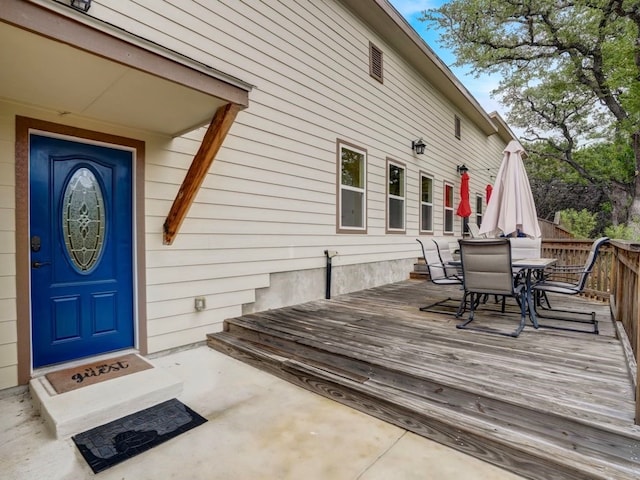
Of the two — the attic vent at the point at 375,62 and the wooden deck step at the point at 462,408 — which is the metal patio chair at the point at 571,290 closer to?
the wooden deck step at the point at 462,408

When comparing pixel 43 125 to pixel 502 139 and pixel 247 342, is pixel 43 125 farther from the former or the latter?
pixel 502 139

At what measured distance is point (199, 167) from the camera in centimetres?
314

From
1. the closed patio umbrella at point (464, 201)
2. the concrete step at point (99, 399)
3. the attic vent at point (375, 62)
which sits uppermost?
the attic vent at point (375, 62)

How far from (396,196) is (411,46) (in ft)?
10.1

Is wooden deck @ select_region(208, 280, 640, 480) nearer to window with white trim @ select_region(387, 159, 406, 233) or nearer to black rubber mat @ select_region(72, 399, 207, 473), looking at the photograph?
black rubber mat @ select_region(72, 399, 207, 473)

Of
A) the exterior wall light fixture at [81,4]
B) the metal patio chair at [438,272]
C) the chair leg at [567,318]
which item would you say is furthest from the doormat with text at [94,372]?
the chair leg at [567,318]

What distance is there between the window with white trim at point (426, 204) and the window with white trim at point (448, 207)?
36.0 inches

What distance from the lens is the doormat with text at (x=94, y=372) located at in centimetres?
262

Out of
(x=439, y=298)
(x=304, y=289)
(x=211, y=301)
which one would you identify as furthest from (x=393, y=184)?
(x=211, y=301)

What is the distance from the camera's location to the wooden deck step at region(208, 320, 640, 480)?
1744 mm

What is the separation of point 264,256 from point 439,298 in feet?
9.48

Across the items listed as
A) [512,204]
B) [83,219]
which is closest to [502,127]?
[512,204]

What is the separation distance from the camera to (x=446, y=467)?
1.90 metres

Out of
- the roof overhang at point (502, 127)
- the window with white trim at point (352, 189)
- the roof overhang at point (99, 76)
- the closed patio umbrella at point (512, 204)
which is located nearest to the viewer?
the roof overhang at point (99, 76)
